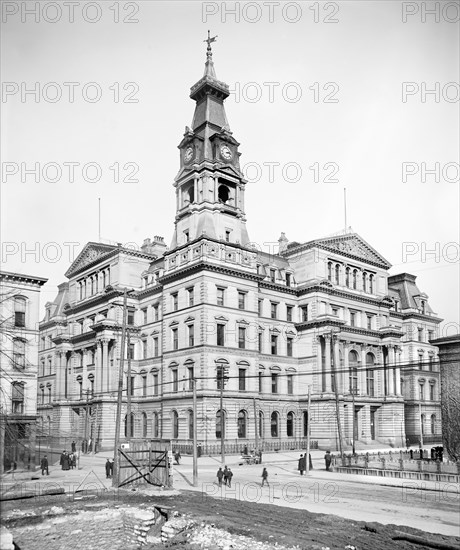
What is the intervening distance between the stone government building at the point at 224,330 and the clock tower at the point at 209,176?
15cm

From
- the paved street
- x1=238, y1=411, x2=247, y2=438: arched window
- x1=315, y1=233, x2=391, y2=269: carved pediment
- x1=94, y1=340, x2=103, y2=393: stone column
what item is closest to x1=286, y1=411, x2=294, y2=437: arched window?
x1=238, y1=411, x2=247, y2=438: arched window

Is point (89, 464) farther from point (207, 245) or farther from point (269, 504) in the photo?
point (269, 504)

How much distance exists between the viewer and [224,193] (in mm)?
63219

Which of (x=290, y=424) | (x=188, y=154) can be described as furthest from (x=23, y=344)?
(x=290, y=424)

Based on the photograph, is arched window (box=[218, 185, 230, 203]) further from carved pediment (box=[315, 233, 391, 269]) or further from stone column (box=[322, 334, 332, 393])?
stone column (box=[322, 334, 332, 393])

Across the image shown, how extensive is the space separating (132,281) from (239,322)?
1631cm

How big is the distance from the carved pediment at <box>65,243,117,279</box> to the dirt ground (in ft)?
157

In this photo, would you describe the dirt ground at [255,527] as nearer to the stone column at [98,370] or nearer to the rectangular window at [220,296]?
the rectangular window at [220,296]

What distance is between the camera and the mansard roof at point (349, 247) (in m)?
67.9

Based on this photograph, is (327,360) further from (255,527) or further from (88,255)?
(255,527)

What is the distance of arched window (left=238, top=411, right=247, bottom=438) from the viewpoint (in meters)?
56.9

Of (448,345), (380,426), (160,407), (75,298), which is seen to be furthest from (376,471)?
(75,298)

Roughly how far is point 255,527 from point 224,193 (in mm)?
46115

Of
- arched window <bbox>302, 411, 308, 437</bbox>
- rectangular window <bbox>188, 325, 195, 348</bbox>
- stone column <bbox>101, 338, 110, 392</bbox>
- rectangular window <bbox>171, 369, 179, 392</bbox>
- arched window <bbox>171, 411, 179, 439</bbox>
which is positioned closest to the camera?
arched window <bbox>171, 411, 179, 439</bbox>
